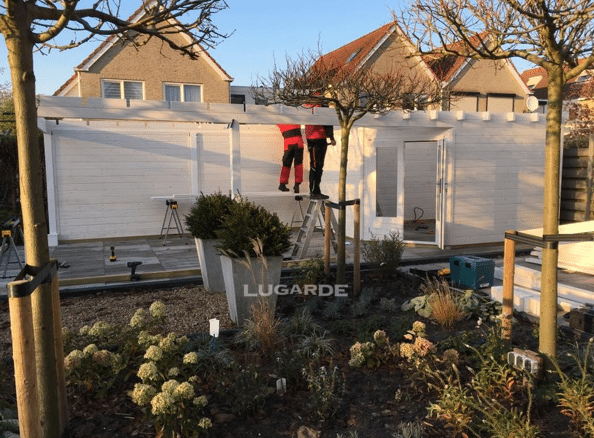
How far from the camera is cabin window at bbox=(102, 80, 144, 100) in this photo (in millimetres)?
18328

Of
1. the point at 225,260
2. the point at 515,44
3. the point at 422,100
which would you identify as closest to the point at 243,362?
the point at 225,260

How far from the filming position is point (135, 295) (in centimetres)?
657

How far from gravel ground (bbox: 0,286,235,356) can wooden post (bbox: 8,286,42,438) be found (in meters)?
2.63

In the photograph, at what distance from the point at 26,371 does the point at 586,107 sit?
1756 cm

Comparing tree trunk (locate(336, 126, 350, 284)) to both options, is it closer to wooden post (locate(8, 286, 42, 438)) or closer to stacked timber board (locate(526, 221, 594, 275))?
stacked timber board (locate(526, 221, 594, 275))

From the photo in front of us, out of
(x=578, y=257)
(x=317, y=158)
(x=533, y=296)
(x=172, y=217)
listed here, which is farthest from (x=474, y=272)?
(x=172, y=217)

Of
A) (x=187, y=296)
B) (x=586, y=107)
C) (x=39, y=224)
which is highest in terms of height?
(x=586, y=107)

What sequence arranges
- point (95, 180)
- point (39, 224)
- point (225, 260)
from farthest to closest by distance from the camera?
point (95, 180) → point (225, 260) → point (39, 224)

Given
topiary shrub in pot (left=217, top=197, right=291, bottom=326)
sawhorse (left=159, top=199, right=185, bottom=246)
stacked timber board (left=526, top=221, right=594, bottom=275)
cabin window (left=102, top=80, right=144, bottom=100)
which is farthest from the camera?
cabin window (left=102, top=80, right=144, bottom=100)

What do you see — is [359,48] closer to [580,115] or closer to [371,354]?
[580,115]

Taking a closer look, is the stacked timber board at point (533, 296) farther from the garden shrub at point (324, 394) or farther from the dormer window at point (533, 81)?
the dormer window at point (533, 81)

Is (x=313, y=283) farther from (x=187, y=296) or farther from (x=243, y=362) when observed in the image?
(x=243, y=362)

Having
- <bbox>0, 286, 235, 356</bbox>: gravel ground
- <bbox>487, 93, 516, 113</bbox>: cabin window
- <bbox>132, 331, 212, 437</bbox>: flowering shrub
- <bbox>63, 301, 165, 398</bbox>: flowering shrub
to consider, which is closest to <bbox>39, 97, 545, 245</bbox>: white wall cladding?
<bbox>0, 286, 235, 356</bbox>: gravel ground

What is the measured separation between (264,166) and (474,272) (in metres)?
7.58
